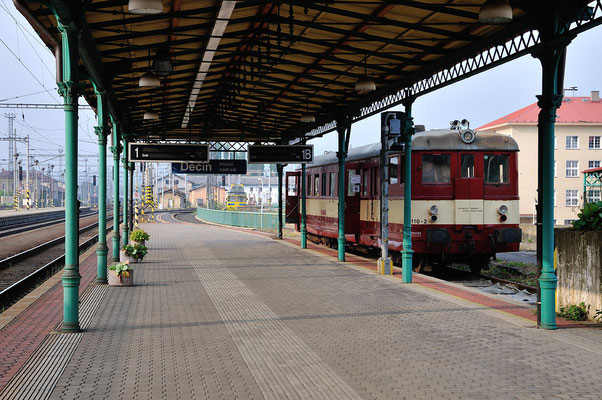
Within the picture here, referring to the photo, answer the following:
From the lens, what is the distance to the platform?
263 inches

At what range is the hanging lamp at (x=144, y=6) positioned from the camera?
8.26 metres

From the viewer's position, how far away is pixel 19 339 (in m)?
9.02

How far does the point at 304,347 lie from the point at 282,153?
38.9 ft

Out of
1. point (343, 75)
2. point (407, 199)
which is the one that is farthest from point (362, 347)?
point (343, 75)

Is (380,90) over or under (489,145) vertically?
over

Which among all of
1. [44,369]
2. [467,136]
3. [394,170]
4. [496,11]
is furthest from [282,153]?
[44,369]

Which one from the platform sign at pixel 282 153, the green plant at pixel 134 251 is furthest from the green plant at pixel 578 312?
the green plant at pixel 134 251

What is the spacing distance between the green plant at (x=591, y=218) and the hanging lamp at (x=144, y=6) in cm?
697

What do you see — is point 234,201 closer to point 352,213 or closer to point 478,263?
point 352,213

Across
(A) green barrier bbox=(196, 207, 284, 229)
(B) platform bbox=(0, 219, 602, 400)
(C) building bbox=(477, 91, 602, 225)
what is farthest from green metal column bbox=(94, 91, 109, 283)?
(C) building bbox=(477, 91, 602, 225)

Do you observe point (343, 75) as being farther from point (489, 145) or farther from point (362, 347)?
point (362, 347)

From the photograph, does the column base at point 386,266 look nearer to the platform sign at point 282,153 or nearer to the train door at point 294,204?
the platform sign at point 282,153

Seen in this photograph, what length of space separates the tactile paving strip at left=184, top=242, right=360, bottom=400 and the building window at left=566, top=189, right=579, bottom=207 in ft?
158

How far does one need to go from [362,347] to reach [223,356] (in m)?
1.83
